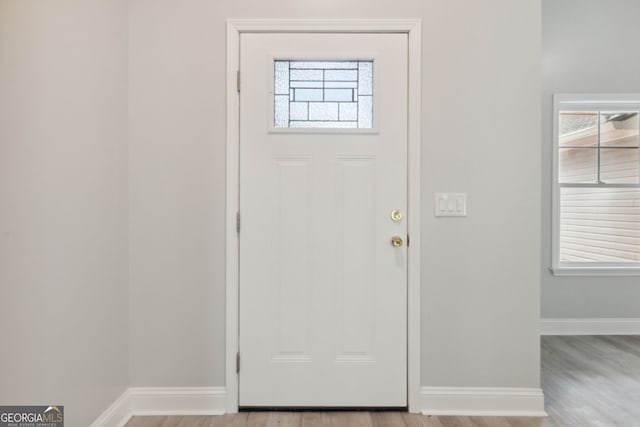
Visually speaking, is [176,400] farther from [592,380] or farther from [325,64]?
[592,380]

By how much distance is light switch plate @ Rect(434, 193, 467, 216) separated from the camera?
197 cm

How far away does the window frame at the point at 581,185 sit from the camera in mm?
3141

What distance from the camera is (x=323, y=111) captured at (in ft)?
6.53

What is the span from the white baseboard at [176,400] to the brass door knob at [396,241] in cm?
121

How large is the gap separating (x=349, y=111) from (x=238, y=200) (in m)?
0.78

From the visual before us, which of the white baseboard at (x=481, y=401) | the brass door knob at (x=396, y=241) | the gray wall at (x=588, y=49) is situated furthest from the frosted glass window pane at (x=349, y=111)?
the gray wall at (x=588, y=49)

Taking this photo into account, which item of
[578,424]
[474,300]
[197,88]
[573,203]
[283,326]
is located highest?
[197,88]

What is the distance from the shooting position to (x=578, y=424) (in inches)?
72.8

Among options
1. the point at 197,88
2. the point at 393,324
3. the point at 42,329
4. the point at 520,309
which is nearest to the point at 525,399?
the point at 520,309

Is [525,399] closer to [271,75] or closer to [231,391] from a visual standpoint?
[231,391]

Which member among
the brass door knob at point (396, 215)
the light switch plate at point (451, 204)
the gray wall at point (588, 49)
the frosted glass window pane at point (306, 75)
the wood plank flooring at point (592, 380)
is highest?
the gray wall at point (588, 49)

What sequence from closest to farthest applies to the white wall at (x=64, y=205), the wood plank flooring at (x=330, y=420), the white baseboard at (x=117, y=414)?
1. the white wall at (x=64, y=205)
2. the white baseboard at (x=117, y=414)
3. the wood plank flooring at (x=330, y=420)

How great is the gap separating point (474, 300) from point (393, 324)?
0.46 metres

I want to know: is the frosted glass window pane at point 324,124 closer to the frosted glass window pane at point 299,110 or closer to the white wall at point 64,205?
the frosted glass window pane at point 299,110
